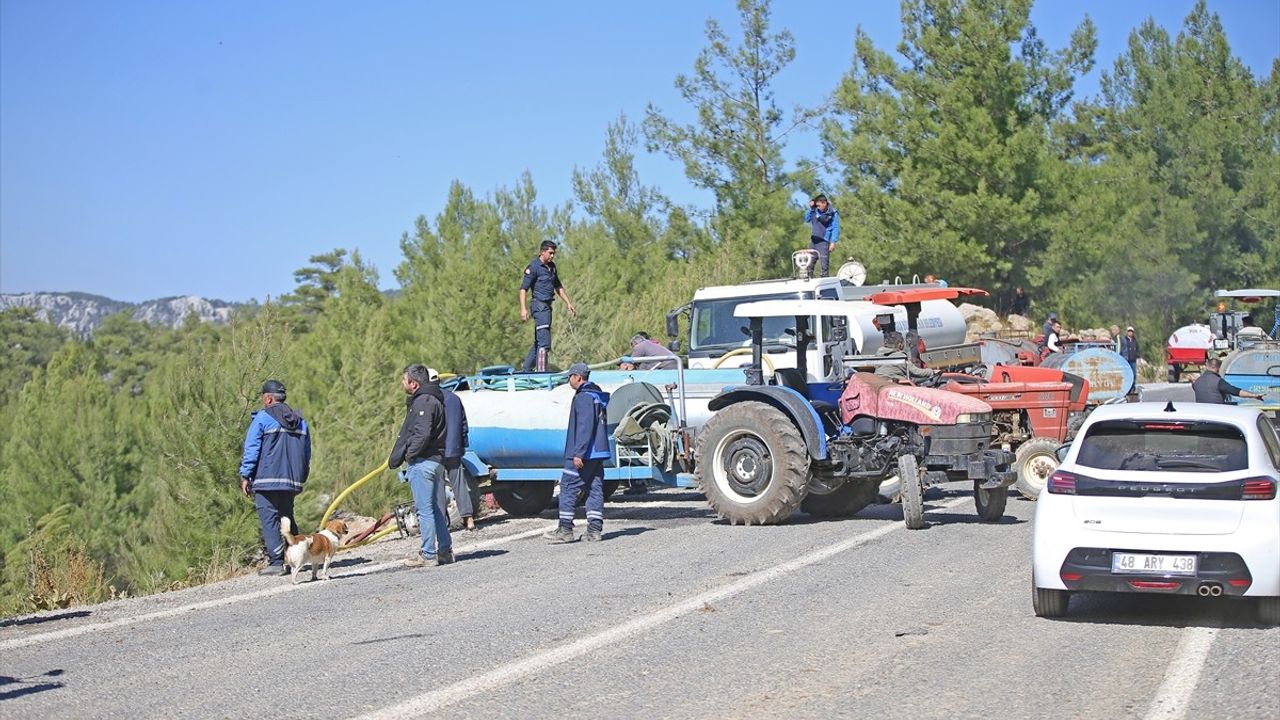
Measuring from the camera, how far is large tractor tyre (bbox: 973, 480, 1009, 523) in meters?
15.3

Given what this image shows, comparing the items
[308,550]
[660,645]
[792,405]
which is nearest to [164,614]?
[308,550]

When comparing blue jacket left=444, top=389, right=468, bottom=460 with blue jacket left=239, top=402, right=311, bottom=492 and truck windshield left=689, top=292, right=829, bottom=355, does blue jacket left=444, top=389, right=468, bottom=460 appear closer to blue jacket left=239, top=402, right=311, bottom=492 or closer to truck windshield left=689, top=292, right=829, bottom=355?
blue jacket left=239, top=402, right=311, bottom=492

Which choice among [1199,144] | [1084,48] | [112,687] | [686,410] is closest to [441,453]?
[686,410]

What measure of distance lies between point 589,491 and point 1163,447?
6874mm

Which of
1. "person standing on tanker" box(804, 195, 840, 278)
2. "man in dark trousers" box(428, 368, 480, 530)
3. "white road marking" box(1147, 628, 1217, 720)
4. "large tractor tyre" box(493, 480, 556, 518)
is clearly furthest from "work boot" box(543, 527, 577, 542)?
"person standing on tanker" box(804, 195, 840, 278)

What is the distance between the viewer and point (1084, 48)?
4859 cm

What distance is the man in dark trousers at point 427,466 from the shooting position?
13.7 meters

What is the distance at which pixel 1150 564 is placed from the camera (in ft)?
31.0

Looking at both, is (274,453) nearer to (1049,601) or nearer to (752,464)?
(752,464)

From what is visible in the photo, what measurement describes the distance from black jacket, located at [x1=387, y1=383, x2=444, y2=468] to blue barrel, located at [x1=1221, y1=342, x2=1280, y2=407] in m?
17.0

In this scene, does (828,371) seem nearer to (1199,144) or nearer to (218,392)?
(218,392)

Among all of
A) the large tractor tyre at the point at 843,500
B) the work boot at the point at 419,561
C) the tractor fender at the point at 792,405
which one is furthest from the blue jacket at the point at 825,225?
the work boot at the point at 419,561

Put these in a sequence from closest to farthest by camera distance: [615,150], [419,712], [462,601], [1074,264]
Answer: [419,712], [462,601], [1074,264], [615,150]

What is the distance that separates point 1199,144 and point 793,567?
46.3 meters
